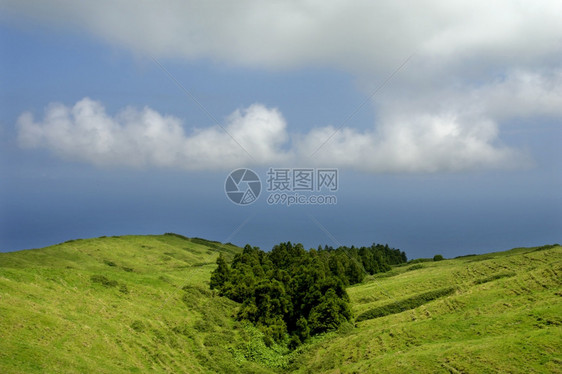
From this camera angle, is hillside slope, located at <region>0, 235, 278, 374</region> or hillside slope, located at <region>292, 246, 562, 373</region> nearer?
hillside slope, located at <region>0, 235, 278, 374</region>

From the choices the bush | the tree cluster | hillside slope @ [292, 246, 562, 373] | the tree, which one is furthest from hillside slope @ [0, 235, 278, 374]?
hillside slope @ [292, 246, 562, 373]

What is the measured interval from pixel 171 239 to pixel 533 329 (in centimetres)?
12870

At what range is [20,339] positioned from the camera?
30625mm

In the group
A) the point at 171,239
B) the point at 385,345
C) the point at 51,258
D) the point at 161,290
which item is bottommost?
the point at 385,345

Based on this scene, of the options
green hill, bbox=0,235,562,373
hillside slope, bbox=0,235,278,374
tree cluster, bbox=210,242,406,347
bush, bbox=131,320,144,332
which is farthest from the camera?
tree cluster, bbox=210,242,406,347

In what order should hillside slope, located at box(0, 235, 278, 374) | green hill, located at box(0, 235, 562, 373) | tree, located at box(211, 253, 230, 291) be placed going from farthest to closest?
tree, located at box(211, 253, 230, 291)
green hill, located at box(0, 235, 562, 373)
hillside slope, located at box(0, 235, 278, 374)

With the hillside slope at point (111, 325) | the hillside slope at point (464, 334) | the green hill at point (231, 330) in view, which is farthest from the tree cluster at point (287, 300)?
the hillside slope at point (464, 334)

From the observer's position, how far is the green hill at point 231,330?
3250 centimetres

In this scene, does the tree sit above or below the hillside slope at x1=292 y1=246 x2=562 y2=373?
above

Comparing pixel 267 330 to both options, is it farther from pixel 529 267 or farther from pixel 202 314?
pixel 529 267

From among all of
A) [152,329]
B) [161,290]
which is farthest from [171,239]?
[152,329]

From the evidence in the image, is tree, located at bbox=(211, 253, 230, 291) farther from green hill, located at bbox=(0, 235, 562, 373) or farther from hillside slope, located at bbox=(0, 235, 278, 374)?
green hill, located at bbox=(0, 235, 562, 373)

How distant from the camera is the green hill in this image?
32500 millimetres

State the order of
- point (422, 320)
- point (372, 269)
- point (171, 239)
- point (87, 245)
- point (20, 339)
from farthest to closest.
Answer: point (171, 239), point (372, 269), point (87, 245), point (422, 320), point (20, 339)
